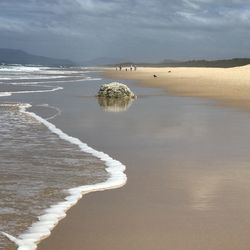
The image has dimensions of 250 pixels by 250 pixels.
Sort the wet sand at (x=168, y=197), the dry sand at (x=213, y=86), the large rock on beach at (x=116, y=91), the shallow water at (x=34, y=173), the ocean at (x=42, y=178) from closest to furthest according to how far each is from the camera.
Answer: the wet sand at (x=168, y=197) → the ocean at (x=42, y=178) → the shallow water at (x=34, y=173) → the dry sand at (x=213, y=86) → the large rock on beach at (x=116, y=91)

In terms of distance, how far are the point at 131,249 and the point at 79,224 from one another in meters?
1.01

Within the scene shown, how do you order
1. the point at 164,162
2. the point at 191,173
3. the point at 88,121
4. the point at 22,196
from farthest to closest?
the point at 88,121, the point at 164,162, the point at 191,173, the point at 22,196

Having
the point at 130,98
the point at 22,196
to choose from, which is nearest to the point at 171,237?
the point at 22,196

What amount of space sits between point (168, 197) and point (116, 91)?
20.5 m

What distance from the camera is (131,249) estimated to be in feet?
16.9

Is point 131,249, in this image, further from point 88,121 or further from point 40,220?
point 88,121

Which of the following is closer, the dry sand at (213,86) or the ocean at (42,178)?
the ocean at (42,178)

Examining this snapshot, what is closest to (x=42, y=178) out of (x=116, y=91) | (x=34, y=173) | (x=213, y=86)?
(x=34, y=173)

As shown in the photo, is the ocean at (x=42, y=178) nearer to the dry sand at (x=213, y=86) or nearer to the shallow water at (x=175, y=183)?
the shallow water at (x=175, y=183)

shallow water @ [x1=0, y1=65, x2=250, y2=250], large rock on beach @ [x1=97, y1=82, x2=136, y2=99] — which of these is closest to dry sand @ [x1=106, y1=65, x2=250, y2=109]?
large rock on beach @ [x1=97, y1=82, x2=136, y2=99]

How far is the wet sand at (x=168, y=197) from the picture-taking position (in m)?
5.44

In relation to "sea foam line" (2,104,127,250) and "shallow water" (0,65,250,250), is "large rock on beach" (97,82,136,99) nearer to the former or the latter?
"shallow water" (0,65,250,250)

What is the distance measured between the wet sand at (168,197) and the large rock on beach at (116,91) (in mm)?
13126

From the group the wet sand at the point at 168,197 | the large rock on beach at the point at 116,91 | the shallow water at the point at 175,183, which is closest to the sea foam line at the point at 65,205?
the wet sand at the point at 168,197
